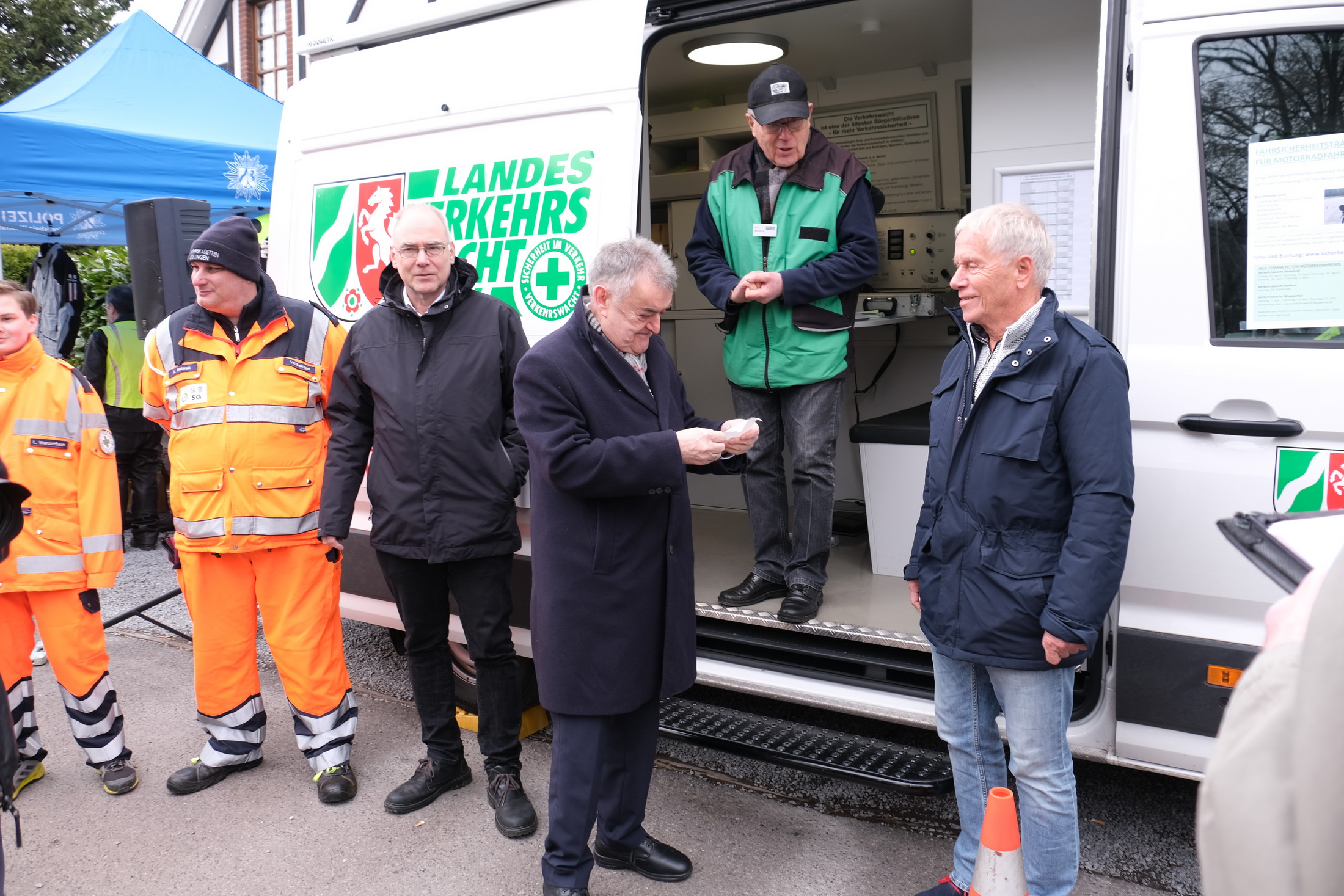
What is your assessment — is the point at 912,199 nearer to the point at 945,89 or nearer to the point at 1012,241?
the point at 945,89

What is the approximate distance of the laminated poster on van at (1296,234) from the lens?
7.06 feet

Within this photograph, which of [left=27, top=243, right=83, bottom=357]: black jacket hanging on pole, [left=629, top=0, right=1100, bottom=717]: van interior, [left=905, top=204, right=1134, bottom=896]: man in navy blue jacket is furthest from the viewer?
[left=27, top=243, right=83, bottom=357]: black jacket hanging on pole

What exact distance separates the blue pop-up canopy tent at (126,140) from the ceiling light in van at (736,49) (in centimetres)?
353

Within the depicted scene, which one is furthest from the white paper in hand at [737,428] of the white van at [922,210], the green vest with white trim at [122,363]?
the green vest with white trim at [122,363]

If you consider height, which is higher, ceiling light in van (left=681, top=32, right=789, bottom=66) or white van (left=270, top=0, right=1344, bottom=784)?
ceiling light in van (left=681, top=32, right=789, bottom=66)

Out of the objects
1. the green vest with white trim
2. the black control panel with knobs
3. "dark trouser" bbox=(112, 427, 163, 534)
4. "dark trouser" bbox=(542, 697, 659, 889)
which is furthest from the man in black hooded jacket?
"dark trouser" bbox=(112, 427, 163, 534)

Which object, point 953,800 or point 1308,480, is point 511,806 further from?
point 1308,480

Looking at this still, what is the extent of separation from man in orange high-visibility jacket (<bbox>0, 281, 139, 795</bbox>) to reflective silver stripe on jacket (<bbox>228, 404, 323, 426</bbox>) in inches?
23.6

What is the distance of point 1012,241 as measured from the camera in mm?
2139

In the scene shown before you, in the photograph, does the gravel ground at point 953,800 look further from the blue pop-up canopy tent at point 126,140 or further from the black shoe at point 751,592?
the blue pop-up canopy tent at point 126,140

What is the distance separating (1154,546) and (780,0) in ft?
6.49

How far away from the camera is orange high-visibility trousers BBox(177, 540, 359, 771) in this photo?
126 inches

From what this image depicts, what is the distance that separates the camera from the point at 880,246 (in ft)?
16.6

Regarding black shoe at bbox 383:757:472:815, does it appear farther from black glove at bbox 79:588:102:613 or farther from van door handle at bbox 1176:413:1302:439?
van door handle at bbox 1176:413:1302:439
